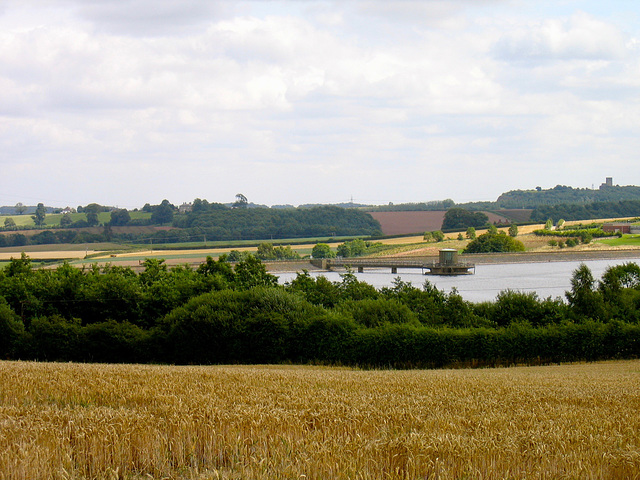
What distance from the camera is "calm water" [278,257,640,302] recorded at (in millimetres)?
95556

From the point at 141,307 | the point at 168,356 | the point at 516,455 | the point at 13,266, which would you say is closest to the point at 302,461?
the point at 516,455

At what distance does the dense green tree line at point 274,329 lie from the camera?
38.8m

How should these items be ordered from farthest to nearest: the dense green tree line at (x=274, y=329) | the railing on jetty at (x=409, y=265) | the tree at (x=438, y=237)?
the tree at (x=438, y=237)
the railing on jetty at (x=409, y=265)
the dense green tree line at (x=274, y=329)

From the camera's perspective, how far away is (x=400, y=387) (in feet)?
48.1

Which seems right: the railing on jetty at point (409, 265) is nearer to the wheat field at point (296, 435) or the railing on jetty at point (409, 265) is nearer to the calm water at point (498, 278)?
the calm water at point (498, 278)

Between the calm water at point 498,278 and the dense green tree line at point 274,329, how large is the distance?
41.1 metres

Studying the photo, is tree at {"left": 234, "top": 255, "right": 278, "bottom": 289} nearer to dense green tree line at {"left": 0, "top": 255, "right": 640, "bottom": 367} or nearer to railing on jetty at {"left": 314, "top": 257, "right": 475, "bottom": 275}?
dense green tree line at {"left": 0, "top": 255, "right": 640, "bottom": 367}

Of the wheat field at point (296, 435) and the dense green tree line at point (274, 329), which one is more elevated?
the wheat field at point (296, 435)

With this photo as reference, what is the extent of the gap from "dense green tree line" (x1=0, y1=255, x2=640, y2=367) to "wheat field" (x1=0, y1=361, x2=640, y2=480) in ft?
87.7

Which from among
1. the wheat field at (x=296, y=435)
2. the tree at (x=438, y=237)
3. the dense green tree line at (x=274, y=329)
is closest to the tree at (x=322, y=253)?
the tree at (x=438, y=237)

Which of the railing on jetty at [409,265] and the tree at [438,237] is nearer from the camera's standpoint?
the railing on jetty at [409,265]

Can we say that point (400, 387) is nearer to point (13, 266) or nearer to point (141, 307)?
point (141, 307)

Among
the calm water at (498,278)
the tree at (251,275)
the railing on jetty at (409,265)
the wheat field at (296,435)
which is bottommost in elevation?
the calm water at (498,278)

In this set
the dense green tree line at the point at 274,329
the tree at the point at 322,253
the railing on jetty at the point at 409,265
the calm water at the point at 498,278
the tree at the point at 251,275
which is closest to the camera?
Answer: the dense green tree line at the point at 274,329
